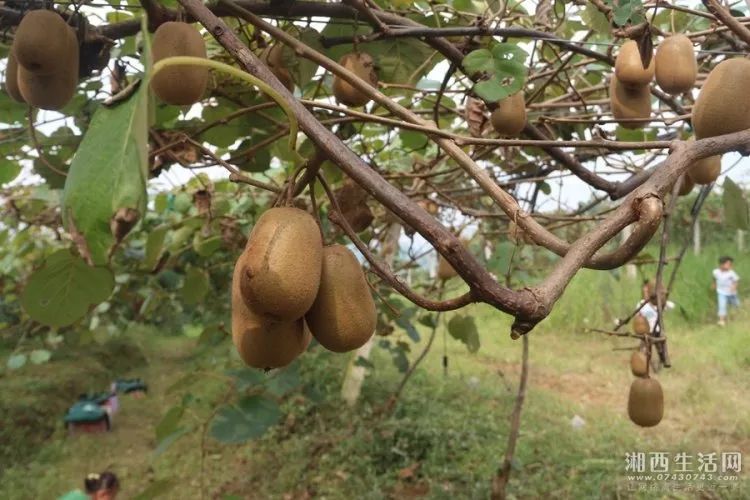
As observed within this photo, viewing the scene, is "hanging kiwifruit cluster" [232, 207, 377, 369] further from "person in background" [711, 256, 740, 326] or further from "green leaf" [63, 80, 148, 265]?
"person in background" [711, 256, 740, 326]

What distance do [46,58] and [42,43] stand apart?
0.06ft

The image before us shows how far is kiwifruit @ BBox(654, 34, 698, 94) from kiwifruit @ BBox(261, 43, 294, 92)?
0.71 meters

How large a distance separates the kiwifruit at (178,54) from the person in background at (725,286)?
4.15 m

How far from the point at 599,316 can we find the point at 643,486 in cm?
330

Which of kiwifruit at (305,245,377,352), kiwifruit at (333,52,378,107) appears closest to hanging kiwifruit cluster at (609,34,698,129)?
kiwifruit at (333,52,378,107)

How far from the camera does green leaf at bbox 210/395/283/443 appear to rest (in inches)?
68.1

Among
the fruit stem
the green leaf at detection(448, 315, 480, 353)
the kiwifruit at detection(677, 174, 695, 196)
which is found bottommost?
the green leaf at detection(448, 315, 480, 353)

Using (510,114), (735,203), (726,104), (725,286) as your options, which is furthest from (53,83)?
(725,286)

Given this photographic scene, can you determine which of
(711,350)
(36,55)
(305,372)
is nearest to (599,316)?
(711,350)

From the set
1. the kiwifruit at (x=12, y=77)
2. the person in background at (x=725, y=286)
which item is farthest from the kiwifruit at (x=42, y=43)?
the person in background at (x=725, y=286)

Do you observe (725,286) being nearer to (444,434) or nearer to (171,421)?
(444,434)

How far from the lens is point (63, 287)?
1.03 m

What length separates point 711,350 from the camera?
149 inches

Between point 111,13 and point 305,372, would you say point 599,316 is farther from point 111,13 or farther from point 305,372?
point 111,13
